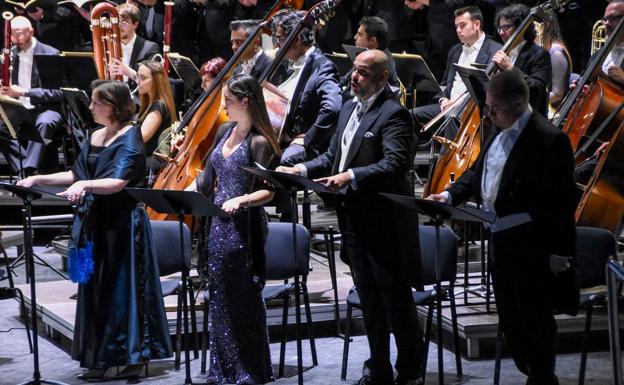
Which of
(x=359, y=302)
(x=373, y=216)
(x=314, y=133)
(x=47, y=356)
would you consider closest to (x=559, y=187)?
(x=373, y=216)

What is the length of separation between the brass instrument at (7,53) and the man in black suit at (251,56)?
225 centimetres

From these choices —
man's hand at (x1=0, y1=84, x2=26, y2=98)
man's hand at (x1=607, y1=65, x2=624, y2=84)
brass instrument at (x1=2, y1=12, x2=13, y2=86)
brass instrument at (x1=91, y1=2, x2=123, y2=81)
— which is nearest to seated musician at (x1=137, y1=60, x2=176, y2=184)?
brass instrument at (x1=91, y1=2, x2=123, y2=81)

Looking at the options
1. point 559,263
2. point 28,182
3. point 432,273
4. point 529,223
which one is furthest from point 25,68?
point 559,263

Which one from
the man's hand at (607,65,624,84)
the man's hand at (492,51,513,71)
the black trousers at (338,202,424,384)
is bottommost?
the black trousers at (338,202,424,384)

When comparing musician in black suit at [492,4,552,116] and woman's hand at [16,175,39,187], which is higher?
musician in black suit at [492,4,552,116]

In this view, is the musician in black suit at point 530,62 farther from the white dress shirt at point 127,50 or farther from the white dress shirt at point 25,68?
the white dress shirt at point 25,68

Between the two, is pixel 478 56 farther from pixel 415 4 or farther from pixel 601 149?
pixel 415 4

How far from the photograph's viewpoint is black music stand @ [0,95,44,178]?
26.6 feet

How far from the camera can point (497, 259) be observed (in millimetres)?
4758

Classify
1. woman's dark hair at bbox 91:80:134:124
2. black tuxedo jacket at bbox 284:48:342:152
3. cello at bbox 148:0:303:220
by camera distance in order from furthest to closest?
cello at bbox 148:0:303:220
black tuxedo jacket at bbox 284:48:342:152
woman's dark hair at bbox 91:80:134:124

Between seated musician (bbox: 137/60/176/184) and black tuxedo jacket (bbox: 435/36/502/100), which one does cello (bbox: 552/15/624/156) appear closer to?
black tuxedo jacket (bbox: 435/36/502/100)

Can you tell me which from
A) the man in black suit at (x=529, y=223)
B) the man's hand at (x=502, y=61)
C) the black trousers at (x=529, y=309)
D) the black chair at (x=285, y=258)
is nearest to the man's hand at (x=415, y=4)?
the man's hand at (x=502, y=61)

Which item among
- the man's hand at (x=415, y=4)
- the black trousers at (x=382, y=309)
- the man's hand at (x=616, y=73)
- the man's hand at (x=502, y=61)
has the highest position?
the man's hand at (x=415, y=4)

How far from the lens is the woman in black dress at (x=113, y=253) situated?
18.0 feet
